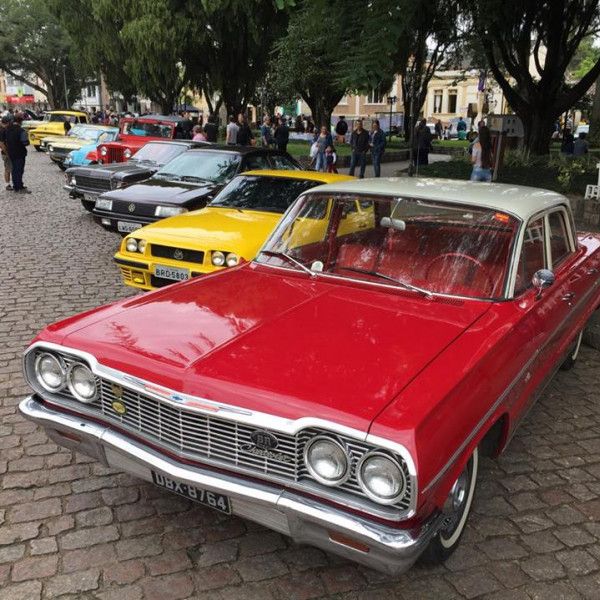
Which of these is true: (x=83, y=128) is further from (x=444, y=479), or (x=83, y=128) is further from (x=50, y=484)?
(x=444, y=479)

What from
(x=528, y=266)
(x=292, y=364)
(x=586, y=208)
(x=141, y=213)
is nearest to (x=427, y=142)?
(x=586, y=208)

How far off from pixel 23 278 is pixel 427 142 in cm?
1745

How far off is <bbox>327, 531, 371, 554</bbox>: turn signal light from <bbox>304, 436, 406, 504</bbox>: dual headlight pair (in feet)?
0.61

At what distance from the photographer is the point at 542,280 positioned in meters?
3.58

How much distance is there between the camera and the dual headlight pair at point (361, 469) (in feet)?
7.87

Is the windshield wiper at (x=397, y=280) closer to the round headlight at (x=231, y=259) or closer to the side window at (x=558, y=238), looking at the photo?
the side window at (x=558, y=238)

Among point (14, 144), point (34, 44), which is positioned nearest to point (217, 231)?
point (14, 144)

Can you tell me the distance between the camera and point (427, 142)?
73.8ft

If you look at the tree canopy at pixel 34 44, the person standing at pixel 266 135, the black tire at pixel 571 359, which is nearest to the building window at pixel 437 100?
the tree canopy at pixel 34 44

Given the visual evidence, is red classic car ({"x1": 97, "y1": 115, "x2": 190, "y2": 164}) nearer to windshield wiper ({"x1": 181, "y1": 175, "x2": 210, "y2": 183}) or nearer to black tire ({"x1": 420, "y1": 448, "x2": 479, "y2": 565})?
windshield wiper ({"x1": 181, "y1": 175, "x2": 210, "y2": 183})

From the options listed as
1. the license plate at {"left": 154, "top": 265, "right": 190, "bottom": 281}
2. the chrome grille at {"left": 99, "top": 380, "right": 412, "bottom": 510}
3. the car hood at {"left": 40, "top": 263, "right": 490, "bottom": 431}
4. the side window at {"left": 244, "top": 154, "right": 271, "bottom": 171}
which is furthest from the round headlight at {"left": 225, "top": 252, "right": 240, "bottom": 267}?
the side window at {"left": 244, "top": 154, "right": 271, "bottom": 171}

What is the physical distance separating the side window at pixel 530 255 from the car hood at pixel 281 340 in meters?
0.40

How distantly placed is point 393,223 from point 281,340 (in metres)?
1.44

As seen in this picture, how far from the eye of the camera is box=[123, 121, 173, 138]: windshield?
17594 millimetres
